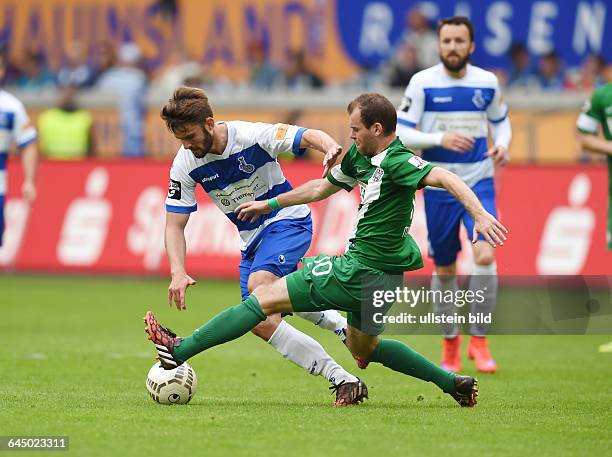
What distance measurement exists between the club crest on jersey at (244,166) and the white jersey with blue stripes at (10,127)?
5044 millimetres

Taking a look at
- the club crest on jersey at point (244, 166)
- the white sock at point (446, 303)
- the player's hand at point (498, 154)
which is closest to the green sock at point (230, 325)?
the club crest on jersey at point (244, 166)

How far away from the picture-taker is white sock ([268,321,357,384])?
865cm

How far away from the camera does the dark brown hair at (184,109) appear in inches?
329

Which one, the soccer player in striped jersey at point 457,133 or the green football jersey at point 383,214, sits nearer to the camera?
the green football jersey at point 383,214

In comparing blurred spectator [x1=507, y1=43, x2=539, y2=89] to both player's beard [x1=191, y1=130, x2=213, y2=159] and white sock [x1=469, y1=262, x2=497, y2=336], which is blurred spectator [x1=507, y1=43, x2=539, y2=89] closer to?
white sock [x1=469, y1=262, x2=497, y2=336]

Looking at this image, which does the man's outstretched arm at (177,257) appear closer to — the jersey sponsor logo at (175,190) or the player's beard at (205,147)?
the jersey sponsor logo at (175,190)

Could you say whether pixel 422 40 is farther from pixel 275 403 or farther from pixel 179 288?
pixel 179 288

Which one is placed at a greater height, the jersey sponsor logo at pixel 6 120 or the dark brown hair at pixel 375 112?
the dark brown hair at pixel 375 112

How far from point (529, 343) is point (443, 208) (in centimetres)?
307

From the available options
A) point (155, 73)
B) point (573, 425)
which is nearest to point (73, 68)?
point (155, 73)

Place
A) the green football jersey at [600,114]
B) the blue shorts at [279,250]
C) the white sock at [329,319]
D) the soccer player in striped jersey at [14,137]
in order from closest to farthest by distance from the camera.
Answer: the blue shorts at [279,250] → the white sock at [329,319] → the green football jersey at [600,114] → the soccer player in striped jersey at [14,137]

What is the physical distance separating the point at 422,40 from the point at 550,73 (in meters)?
2.13

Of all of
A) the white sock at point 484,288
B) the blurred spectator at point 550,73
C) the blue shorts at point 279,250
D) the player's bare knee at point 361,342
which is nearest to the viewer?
the player's bare knee at point 361,342

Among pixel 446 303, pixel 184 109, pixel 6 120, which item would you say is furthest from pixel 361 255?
pixel 6 120
